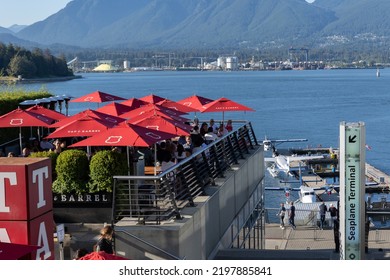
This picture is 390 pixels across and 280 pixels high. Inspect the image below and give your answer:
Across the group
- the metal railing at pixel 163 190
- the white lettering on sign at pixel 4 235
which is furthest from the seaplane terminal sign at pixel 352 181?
the white lettering on sign at pixel 4 235

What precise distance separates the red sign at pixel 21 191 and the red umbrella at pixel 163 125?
27.0ft

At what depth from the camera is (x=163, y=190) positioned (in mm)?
10852

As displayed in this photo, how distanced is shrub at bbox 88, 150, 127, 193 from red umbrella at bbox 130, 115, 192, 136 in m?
3.15

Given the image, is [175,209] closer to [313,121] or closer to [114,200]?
[114,200]

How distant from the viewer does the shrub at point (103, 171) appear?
11266 millimetres

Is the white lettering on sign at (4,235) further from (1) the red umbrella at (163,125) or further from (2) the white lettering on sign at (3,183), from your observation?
(1) the red umbrella at (163,125)

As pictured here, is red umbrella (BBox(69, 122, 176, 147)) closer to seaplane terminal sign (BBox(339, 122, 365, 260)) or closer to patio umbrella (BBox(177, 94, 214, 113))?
seaplane terminal sign (BBox(339, 122, 365, 260))

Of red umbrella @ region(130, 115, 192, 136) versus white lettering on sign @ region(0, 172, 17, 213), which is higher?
white lettering on sign @ region(0, 172, 17, 213)

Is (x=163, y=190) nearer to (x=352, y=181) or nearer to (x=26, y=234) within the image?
(x=352, y=181)

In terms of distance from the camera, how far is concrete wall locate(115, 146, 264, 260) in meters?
9.98

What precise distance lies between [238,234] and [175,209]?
5.34m

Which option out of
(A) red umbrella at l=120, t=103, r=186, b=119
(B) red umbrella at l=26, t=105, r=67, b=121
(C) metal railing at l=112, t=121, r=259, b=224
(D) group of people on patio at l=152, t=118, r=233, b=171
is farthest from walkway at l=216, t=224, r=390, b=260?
(B) red umbrella at l=26, t=105, r=67, b=121
